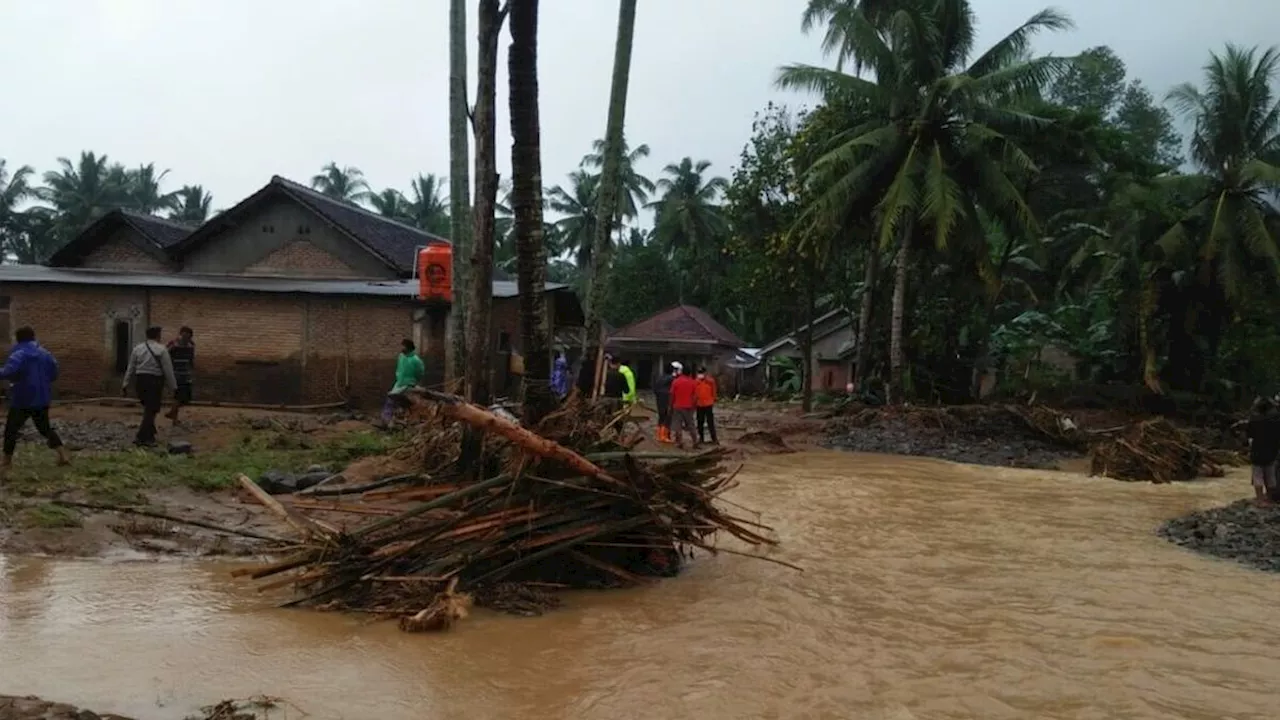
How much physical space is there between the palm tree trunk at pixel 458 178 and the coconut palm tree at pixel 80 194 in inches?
1557

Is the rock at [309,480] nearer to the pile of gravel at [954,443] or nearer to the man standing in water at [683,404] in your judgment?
the man standing in water at [683,404]

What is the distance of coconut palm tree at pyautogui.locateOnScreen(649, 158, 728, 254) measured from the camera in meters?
47.6

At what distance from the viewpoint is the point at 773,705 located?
523cm

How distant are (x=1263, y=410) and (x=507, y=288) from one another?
523 inches

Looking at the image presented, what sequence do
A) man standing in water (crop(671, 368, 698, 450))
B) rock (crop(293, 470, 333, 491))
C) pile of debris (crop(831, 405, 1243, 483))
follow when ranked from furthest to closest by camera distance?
pile of debris (crop(831, 405, 1243, 483)), man standing in water (crop(671, 368, 698, 450)), rock (crop(293, 470, 333, 491))

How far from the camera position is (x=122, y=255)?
80.3 feet

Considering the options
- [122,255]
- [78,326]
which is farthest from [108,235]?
[78,326]

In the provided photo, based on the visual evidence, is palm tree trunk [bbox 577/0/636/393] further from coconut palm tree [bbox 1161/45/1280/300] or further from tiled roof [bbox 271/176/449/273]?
coconut palm tree [bbox 1161/45/1280/300]

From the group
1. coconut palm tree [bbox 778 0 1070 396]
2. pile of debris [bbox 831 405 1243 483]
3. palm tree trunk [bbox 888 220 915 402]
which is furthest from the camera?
palm tree trunk [bbox 888 220 915 402]

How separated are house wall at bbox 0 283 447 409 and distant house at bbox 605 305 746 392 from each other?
22991mm

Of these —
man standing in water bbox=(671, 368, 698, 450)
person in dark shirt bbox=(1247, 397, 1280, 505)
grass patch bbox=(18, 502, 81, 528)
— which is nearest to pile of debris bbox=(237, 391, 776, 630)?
grass patch bbox=(18, 502, 81, 528)

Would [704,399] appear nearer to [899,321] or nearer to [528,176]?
[899,321]

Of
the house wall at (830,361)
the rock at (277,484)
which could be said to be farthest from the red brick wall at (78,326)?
the house wall at (830,361)

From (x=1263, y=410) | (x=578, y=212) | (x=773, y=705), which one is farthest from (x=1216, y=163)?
(x=578, y=212)
